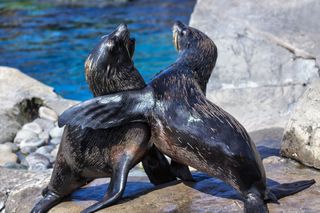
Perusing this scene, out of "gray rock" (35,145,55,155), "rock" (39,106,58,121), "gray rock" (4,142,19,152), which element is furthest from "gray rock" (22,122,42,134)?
"gray rock" (35,145,55,155)

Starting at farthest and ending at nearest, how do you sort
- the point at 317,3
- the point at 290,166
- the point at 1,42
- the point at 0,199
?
1. the point at 1,42
2. the point at 317,3
3. the point at 0,199
4. the point at 290,166

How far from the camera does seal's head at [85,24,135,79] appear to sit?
430 centimetres

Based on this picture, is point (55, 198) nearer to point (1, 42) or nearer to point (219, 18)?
point (219, 18)

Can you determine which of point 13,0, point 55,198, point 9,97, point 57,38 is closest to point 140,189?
point 55,198

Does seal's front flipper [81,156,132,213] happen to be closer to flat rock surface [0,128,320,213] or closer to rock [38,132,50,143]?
flat rock surface [0,128,320,213]

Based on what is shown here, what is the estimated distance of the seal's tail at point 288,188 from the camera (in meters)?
4.12

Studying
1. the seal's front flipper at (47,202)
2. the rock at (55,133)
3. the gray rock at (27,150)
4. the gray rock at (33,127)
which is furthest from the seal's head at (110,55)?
the gray rock at (33,127)

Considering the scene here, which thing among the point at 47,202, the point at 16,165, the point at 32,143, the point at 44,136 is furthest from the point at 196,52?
the point at 44,136

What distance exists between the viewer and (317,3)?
8.73 m

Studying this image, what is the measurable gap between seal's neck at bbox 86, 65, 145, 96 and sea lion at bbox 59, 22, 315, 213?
105mm

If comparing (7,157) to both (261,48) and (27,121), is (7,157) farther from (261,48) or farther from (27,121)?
(261,48)

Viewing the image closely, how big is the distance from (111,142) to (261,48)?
4.58m

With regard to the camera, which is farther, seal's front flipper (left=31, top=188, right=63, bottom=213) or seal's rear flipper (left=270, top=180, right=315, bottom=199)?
seal's front flipper (left=31, top=188, right=63, bottom=213)

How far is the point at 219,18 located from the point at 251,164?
16.9ft
